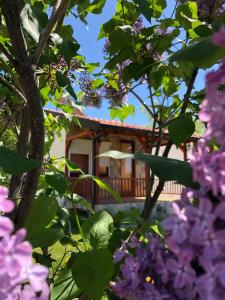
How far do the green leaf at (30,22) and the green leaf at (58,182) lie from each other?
398 mm

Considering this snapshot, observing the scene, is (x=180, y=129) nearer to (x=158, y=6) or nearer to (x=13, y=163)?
(x=13, y=163)

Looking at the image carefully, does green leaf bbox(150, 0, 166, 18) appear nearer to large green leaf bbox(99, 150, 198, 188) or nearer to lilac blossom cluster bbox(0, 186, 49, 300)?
large green leaf bbox(99, 150, 198, 188)

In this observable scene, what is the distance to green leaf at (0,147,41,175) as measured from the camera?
93 cm

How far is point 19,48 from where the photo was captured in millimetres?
1197

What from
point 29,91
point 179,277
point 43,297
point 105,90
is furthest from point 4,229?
point 105,90

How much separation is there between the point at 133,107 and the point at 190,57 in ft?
7.37

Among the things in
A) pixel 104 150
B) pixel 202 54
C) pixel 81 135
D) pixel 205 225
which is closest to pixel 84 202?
pixel 202 54

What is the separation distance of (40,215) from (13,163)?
0.84 feet

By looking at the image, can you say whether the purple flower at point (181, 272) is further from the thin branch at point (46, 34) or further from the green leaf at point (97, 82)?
the green leaf at point (97, 82)

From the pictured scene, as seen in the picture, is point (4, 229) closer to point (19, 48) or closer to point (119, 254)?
point (119, 254)

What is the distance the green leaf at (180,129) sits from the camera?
1.49m

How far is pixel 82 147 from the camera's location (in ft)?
60.2

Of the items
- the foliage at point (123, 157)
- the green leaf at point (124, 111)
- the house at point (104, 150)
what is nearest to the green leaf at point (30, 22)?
the foliage at point (123, 157)

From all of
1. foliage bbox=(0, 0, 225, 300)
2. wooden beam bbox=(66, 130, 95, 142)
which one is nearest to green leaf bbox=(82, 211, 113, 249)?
foliage bbox=(0, 0, 225, 300)
